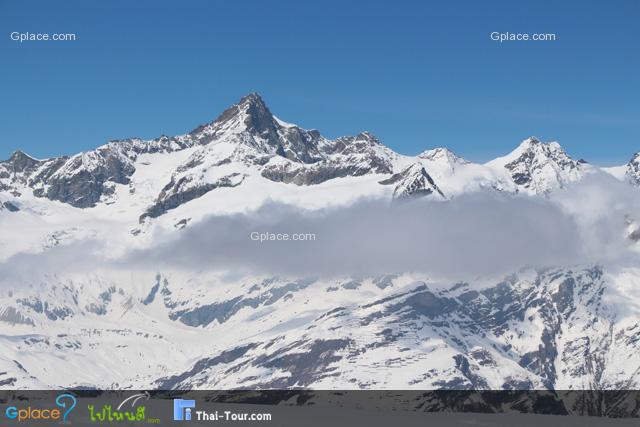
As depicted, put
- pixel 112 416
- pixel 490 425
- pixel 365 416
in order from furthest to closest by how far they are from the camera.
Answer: pixel 365 416 < pixel 490 425 < pixel 112 416

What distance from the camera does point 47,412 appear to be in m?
78.1

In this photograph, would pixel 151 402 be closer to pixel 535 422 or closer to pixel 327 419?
pixel 327 419

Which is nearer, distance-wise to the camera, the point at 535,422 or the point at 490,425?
the point at 490,425

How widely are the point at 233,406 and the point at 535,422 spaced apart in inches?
978

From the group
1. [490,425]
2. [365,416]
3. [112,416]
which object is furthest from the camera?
[365,416]

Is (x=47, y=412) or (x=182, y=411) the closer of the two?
(x=47, y=412)

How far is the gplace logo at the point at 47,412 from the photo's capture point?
253 ft

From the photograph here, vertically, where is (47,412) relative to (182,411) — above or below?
above

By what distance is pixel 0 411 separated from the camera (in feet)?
268

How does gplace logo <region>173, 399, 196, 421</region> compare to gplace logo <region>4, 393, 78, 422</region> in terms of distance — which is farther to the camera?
gplace logo <region>173, 399, 196, 421</region>

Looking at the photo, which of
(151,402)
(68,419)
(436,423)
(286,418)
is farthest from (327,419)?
(68,419)

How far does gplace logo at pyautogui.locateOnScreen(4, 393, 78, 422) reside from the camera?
77250 millimetres

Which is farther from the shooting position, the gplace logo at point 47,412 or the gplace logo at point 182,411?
the gplace logo at point 182,411

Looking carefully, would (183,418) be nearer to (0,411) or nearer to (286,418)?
(286,418)
